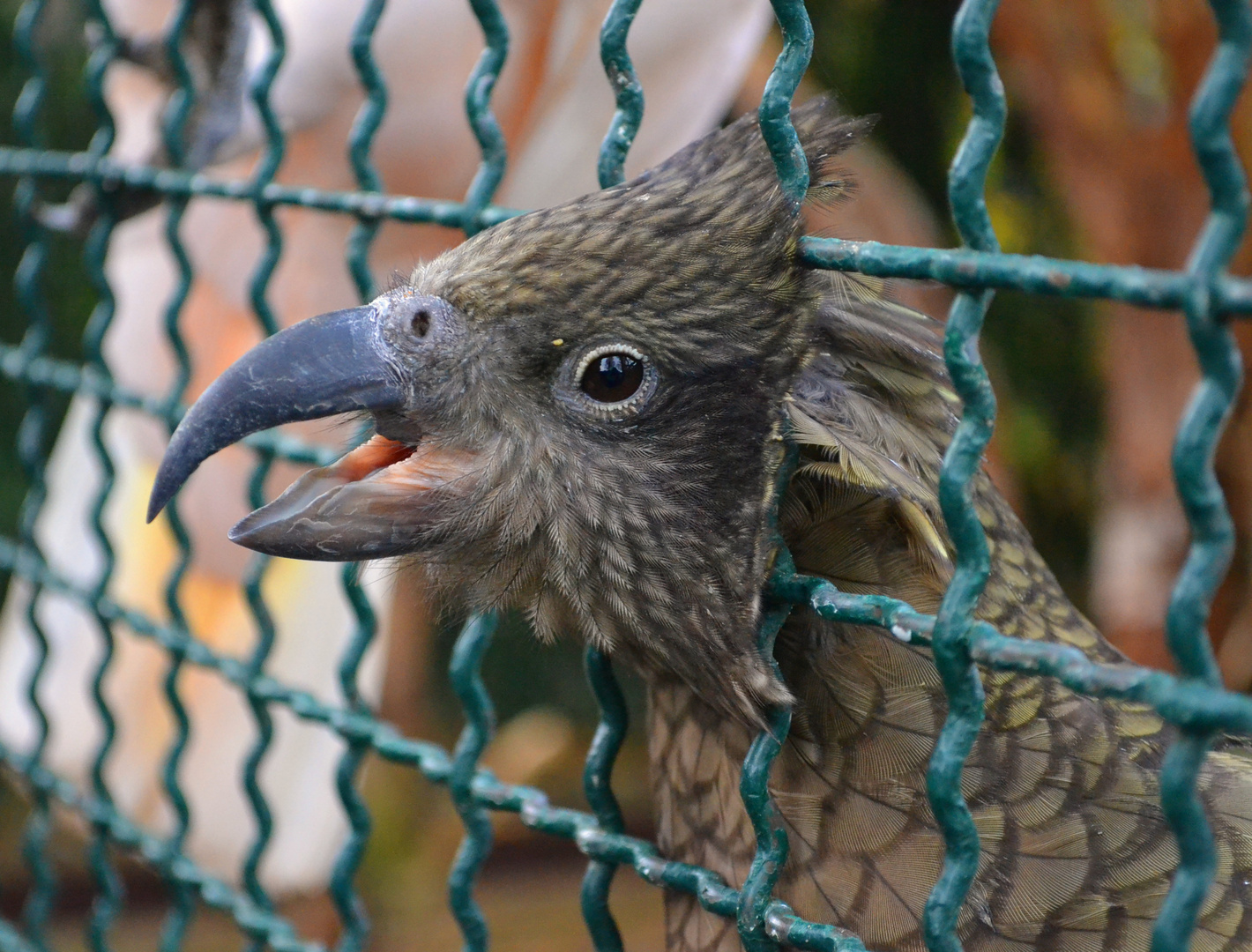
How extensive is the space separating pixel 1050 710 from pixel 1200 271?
46 centimetres

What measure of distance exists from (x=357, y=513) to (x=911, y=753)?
47 cm

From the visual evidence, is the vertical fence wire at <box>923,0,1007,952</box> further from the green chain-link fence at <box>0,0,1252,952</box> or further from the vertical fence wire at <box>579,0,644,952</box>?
the vertical fence wire at <box>579,0,644,952</box>

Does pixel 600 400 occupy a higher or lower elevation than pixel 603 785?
higher

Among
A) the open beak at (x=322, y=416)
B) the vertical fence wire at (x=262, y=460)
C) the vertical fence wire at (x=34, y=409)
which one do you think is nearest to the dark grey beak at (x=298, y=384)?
the open beak at (x=322, y=416)

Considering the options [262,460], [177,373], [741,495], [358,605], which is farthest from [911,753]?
[177,373]

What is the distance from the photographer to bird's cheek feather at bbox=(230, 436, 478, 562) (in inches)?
37.9

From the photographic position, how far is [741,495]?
95cm

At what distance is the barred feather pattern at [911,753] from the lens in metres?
0.94

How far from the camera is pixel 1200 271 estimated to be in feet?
2.04

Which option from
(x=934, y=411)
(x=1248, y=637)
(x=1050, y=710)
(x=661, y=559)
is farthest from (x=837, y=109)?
(x=1248, y=637)

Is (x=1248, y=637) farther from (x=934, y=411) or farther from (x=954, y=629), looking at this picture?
(x=954, y=629)

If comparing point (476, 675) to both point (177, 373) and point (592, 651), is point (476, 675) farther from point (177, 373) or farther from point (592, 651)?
point (177, 373)

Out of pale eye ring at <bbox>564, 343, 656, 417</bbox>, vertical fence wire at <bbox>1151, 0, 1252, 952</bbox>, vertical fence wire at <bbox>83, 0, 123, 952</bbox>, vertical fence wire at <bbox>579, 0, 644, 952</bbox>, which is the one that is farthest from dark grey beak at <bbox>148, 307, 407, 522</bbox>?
vertical fence wire at <bbox>83, 0, 123, 952</bbox>

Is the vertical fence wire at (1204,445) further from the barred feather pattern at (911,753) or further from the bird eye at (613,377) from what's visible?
the bird eye at (613,377)
